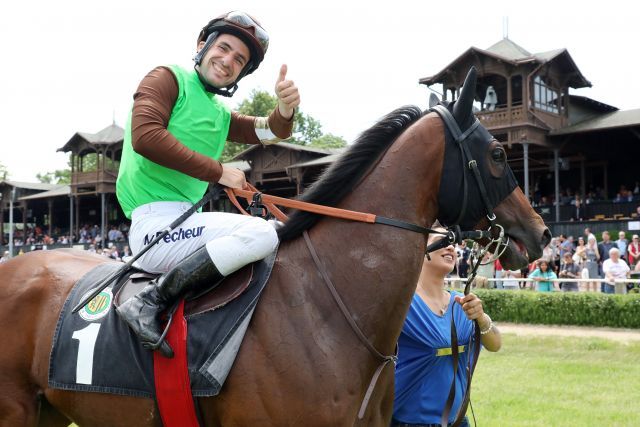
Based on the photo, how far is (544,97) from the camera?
2748 centimetres

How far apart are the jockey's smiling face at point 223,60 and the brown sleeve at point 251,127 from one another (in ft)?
0.97

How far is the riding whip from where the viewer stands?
2922 mm

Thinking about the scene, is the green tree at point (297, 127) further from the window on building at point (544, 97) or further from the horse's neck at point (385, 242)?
the horse's neck at point (385, 242)

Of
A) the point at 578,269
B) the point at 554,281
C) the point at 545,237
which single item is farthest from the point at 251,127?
the point at 578,269

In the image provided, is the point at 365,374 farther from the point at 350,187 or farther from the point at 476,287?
the point at 476,287

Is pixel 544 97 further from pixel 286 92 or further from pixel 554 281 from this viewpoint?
pixel 286 92

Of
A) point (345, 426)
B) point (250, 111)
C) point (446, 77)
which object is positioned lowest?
point (345, 426)

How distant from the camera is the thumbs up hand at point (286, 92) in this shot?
3014 mm

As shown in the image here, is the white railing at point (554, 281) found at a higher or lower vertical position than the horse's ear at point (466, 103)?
lower

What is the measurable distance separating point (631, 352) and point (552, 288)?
4.92 metres

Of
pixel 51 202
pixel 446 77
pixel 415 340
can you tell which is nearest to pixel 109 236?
pixel 51 202

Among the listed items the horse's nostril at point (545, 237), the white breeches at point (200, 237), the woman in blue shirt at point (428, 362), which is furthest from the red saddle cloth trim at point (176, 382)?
the horse's nostril at point (545, 237)

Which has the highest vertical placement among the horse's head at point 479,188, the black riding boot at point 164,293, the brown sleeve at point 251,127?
the brown sleeve at point 251,127

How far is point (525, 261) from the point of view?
296 centimetres
